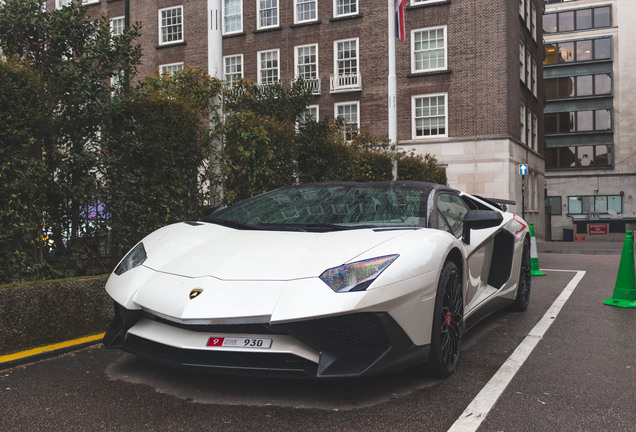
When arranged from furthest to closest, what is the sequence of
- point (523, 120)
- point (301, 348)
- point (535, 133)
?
point (535, 133) < point (523, 120) < point (301, 348)

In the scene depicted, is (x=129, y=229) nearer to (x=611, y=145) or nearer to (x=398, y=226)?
(x=398, y=226)

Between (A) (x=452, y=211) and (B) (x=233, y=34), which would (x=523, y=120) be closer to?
(B) (x=233, y=34)

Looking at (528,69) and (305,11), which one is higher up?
(305,11)

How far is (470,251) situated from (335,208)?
1.08 m

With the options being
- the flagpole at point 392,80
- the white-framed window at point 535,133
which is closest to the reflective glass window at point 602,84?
the white-framed window at point 535,133

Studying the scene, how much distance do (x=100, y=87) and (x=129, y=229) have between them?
4.62 ft

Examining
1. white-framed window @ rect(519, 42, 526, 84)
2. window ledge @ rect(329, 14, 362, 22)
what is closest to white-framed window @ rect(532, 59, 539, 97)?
white-framed window @ rect(519, 42, 526, 84)

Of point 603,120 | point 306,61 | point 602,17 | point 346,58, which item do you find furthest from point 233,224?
point 602,17

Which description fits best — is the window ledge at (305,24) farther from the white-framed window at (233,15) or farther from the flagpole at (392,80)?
the flagpole at (392,80)

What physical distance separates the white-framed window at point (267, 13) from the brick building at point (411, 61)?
2.0 inches

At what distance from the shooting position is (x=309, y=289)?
10.1ft

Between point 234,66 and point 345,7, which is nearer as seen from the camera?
point 345,7

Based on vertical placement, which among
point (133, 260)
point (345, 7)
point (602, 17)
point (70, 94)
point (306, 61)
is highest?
point (602, 17)

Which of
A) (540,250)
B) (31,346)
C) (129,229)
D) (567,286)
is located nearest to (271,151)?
(129,229)
